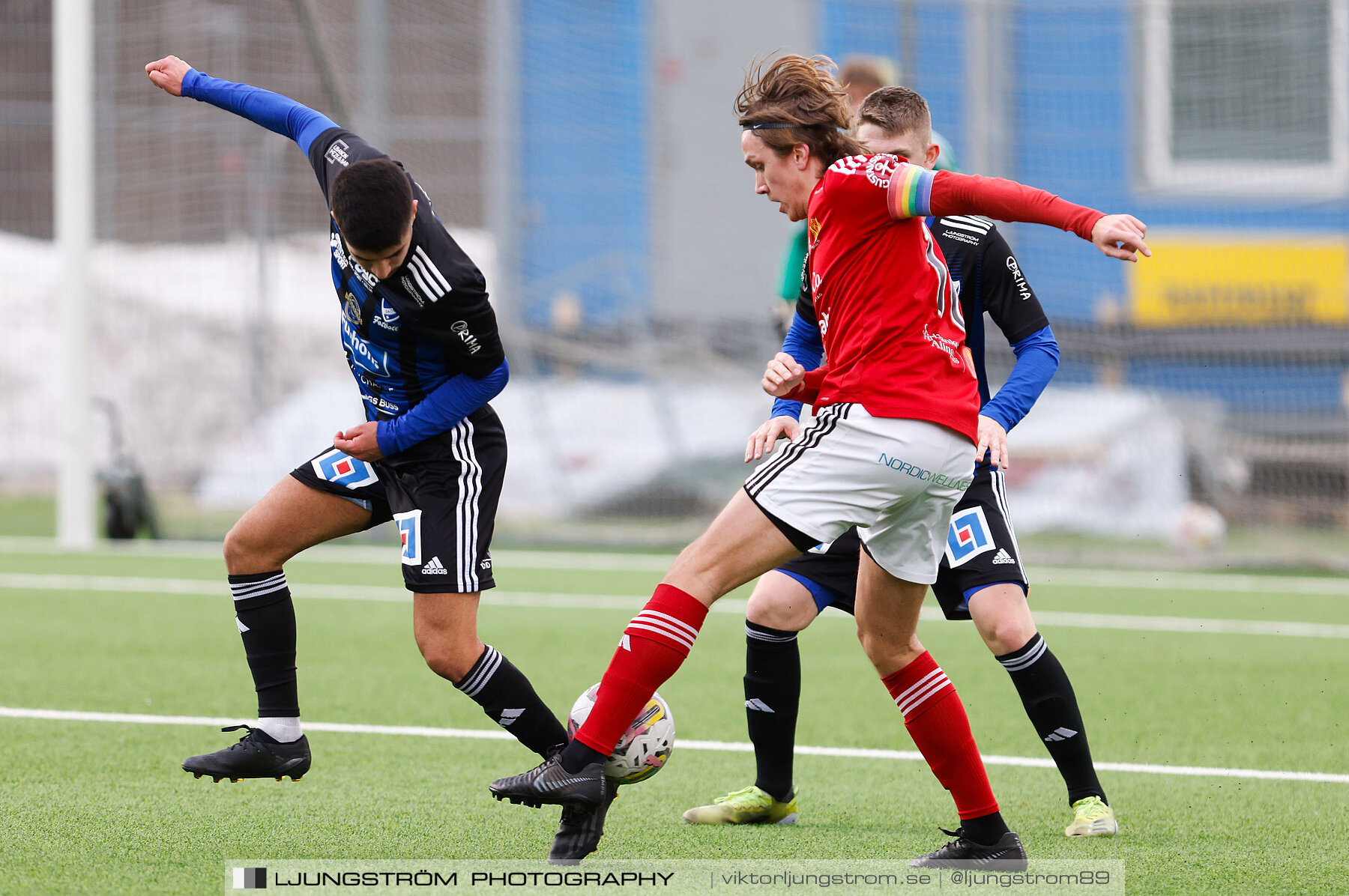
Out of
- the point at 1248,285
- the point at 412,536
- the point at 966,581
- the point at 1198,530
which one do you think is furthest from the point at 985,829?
the point at 1248,285

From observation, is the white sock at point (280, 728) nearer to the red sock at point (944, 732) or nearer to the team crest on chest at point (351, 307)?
the team crest on chest at point (351, 307)

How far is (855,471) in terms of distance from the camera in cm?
335

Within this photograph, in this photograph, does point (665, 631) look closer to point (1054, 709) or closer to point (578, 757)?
point (578, 757)

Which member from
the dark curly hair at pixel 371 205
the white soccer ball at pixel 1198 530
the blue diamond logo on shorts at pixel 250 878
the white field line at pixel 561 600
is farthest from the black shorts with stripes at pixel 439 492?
the white soccer ball at pixel 1198 530

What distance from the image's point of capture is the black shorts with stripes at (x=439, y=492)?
4.02 metres

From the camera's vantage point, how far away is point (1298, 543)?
11.6 meters

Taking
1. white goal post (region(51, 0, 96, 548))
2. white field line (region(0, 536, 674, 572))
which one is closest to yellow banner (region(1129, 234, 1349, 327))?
white field line (region(0, 536, 674, 572))

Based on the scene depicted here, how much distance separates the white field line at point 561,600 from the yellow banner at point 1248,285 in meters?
4.21

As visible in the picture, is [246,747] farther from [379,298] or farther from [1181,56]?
[1181,56]

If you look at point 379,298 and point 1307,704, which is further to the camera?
point 1307,704

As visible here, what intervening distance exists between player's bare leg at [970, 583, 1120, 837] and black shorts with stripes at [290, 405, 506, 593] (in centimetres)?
136

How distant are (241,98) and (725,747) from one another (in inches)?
105

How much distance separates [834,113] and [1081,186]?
31.8 feet

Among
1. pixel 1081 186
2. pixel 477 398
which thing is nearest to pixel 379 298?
pixel 477 398
